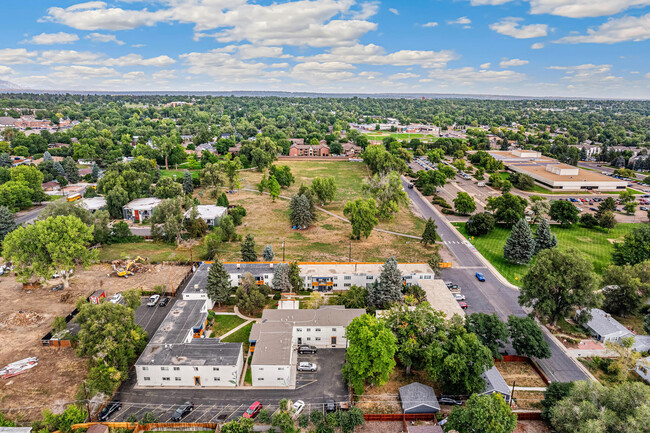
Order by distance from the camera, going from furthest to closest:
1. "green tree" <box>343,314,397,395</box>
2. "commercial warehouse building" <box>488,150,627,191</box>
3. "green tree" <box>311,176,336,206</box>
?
"commercial warehouse building" <box>488,150,627,191</box> → "green tree" <box>311,176,336,206</box> → "green tree" <box>343,314,397,395</box>

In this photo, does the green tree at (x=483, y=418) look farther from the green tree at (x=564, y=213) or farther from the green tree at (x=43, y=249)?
the green tree at (x=564, y=213)

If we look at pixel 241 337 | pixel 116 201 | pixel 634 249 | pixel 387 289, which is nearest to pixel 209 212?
pixel 116 201

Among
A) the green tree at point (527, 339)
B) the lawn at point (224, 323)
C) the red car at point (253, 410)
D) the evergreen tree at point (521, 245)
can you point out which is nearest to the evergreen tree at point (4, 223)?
the lawn at point (224, 323)

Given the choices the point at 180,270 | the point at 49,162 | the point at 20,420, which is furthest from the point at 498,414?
the point at 49,162

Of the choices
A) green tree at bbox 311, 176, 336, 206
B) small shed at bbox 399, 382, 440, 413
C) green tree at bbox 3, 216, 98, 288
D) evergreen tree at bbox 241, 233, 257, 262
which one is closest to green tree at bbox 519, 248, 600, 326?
small shed at bbox 399, 382, 440, 413

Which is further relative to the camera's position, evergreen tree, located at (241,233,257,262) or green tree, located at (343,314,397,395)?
evergreen tree, located at (241,233,257,262)

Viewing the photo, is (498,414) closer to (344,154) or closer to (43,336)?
(43,336)

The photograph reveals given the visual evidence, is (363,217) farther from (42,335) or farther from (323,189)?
(42,335)

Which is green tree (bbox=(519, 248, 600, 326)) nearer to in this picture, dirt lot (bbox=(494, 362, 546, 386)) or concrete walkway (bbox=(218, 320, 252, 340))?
dirt lot (bbox=(494, 362, 546, 386))
